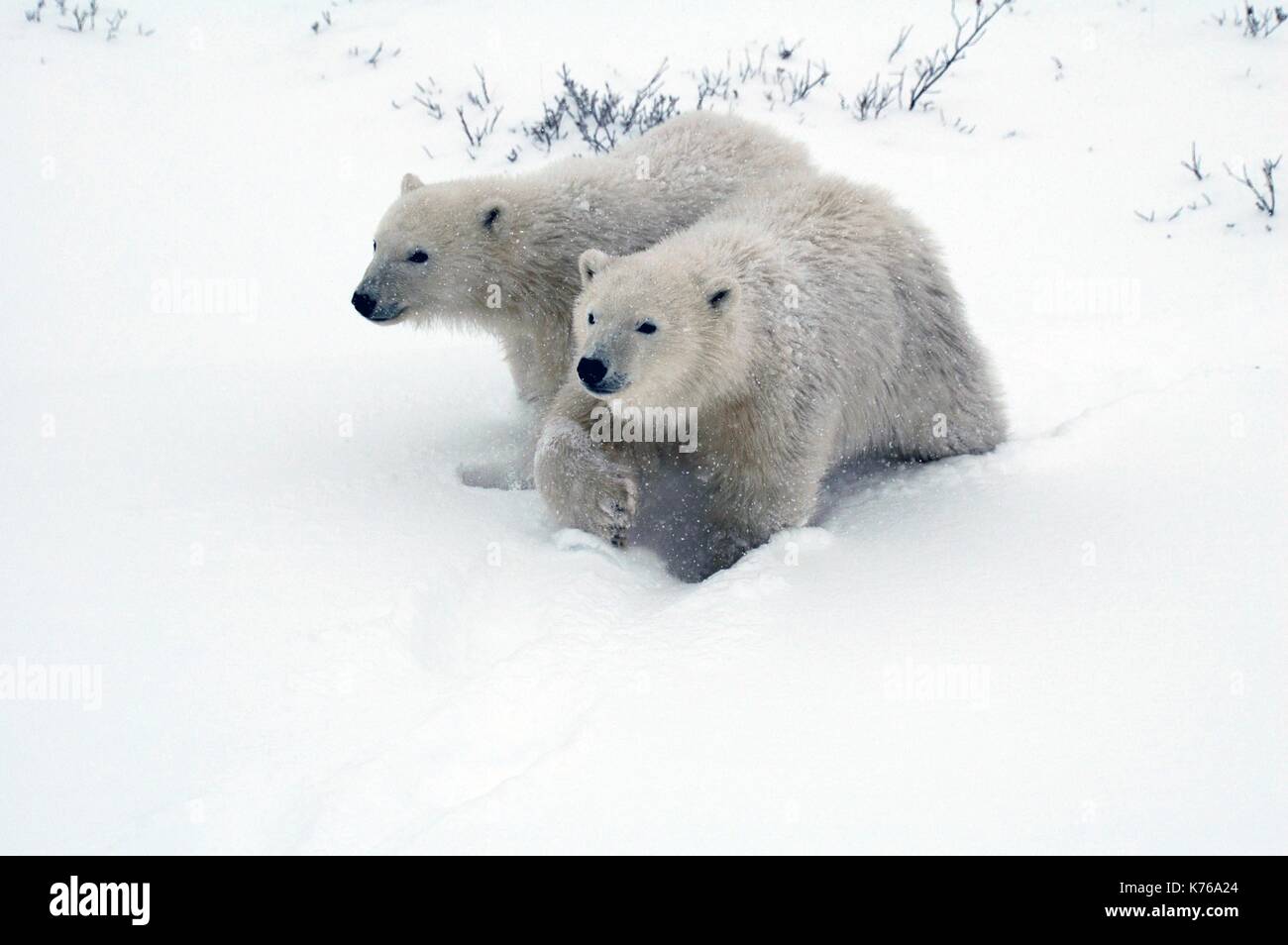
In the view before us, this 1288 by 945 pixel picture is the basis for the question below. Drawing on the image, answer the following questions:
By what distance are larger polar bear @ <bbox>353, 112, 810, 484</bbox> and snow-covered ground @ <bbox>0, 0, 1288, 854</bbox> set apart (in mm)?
476

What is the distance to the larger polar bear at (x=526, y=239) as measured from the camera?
14.8 ft

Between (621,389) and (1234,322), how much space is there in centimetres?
337

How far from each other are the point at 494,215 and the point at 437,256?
28 centimetres

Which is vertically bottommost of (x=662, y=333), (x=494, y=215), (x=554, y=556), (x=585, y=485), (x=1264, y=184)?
(x=554, y=556)

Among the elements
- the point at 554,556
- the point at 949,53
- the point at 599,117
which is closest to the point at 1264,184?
the point at 949,53

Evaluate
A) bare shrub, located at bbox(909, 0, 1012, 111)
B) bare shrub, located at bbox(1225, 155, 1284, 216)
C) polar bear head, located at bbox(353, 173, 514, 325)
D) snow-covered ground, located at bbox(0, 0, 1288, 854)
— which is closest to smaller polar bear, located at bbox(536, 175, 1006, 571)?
snow-covered ground, located at bbox(0, 0, 1288, 854)

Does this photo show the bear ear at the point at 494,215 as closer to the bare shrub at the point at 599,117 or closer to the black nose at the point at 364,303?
the black nose at the point at 364,303

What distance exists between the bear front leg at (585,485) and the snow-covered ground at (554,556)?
A: 14 centimetres

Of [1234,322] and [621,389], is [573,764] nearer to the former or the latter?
[621,389]

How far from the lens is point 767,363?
12.7 feet

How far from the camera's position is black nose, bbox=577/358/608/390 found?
356 centimetres

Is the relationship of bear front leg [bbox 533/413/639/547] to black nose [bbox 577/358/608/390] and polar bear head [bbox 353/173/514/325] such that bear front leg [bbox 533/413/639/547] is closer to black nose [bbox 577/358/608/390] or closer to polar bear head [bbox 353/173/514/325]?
black nose [bbox 577/358/608/390]

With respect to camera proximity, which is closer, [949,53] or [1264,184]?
[1264,184]

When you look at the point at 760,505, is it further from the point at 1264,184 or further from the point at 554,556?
the point at 1264,184
